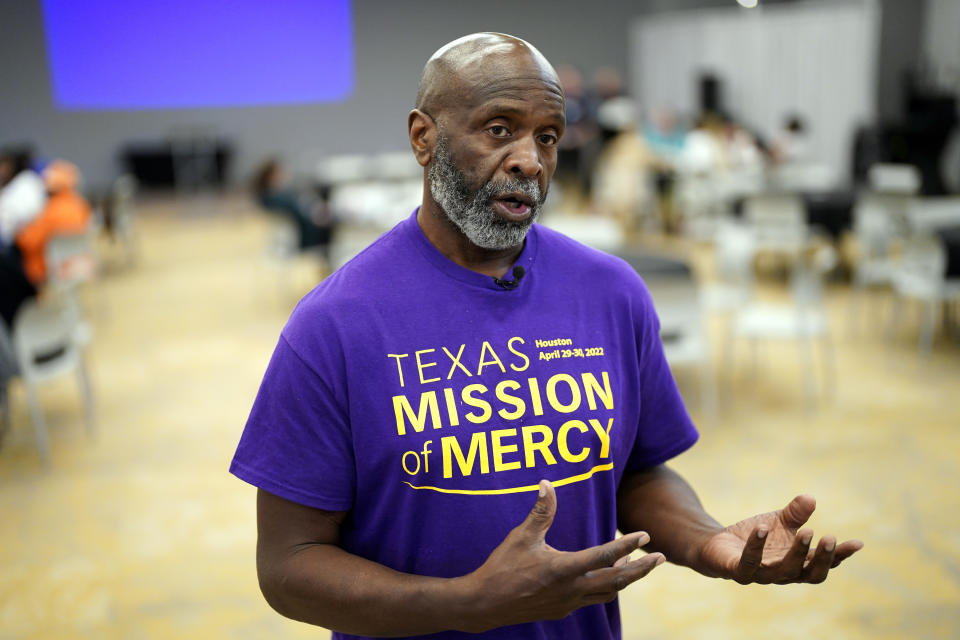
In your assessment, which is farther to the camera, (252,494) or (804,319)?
(804,319)

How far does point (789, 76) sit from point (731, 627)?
11152 mm

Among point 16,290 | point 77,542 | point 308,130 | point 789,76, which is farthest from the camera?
point 308,130

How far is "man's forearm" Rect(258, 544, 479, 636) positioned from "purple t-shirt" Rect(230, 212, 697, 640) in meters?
0.07

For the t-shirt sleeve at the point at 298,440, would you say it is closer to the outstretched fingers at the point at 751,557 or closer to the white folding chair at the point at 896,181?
the outstretched fingers at the point at 751,557

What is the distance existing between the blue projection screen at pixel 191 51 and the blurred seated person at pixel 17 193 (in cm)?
615

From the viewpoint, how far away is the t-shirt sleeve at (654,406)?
1.32m

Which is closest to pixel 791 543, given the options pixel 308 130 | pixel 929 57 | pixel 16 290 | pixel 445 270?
pixel 445 270

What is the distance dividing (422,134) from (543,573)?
0.61 metres

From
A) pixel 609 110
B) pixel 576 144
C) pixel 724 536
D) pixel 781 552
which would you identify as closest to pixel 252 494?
pixel 724 536

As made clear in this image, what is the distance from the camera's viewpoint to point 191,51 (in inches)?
550

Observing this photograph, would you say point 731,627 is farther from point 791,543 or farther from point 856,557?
point 791,543

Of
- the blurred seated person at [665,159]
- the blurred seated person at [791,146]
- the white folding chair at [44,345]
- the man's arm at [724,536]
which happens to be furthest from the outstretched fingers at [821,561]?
the blurred seated person at [791,146]

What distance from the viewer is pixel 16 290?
17.3 feet

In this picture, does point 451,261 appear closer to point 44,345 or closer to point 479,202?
point 479,202
